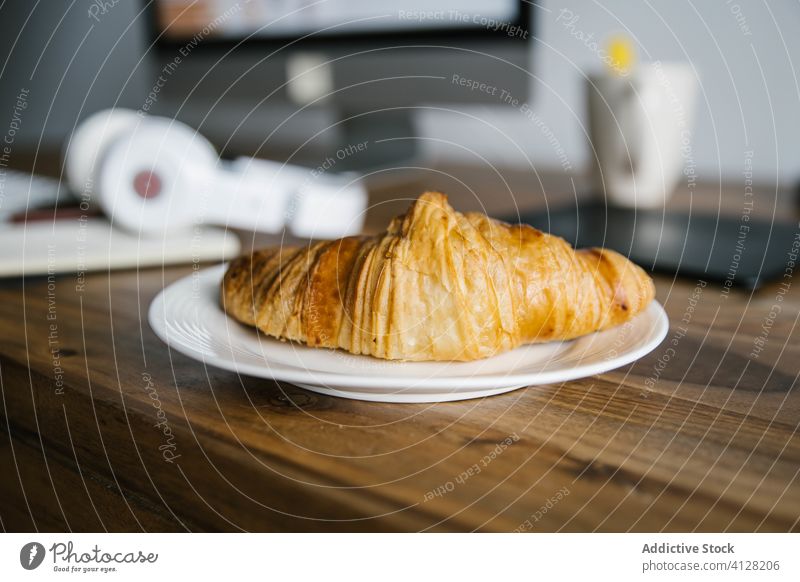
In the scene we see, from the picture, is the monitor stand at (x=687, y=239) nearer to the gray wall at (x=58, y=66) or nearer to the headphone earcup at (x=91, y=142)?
the headphone earcup at (x=91, y=142)

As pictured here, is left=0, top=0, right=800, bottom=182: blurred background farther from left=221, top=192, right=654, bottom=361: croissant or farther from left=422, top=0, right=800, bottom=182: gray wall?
left=221, top=192, right=654, bottom=361: croissant

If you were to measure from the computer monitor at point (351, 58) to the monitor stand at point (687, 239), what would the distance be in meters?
0.31

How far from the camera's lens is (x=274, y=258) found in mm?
575

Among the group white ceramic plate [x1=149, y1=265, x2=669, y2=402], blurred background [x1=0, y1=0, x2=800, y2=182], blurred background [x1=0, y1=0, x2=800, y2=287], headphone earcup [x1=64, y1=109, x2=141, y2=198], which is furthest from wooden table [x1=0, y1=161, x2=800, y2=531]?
blurred background [x1=0, y1=0, x2=800, y2=182]

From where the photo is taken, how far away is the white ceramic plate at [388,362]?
0.42 m

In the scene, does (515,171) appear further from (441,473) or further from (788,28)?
(441,473)

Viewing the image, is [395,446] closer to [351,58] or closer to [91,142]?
[91,142]

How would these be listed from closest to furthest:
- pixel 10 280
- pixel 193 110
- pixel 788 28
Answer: pixel 10 280 → pixel 788 28 → pixel 193 110

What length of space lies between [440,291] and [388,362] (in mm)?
58

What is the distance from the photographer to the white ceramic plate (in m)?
0.42

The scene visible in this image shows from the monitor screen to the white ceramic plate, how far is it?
0.79m

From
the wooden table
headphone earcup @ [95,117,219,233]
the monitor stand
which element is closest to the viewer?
the wooden table
